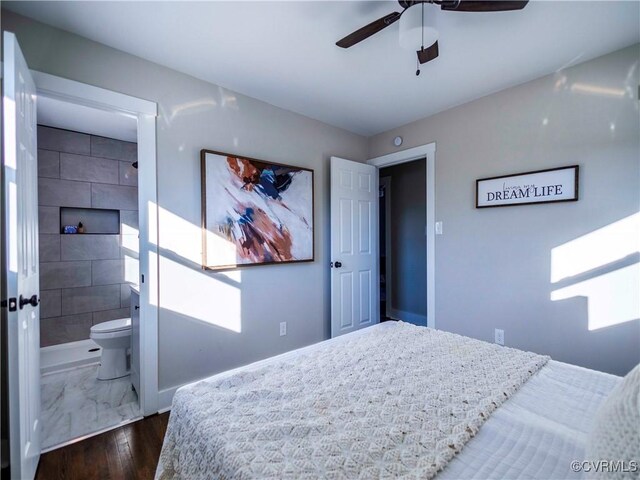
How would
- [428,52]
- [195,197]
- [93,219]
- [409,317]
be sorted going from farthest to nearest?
[409,317]
[93,219]
[195,197]
[428,52]

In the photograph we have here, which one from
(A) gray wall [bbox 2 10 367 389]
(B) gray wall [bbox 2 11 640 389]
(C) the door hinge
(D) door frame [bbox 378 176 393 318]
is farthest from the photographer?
(D) door frame [bbox 378 176 393 318]

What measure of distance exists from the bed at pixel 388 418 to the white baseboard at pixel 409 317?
2711 millimetres

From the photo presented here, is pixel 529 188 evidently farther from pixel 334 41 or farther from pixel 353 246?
pixel 334 41

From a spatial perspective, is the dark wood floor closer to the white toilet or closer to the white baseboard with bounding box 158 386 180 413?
the white baseboard with bounding box 158 386 180 413

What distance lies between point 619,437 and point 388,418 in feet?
1.85

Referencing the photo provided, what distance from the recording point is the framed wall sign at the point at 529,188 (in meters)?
2.20

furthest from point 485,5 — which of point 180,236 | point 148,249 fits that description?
point 148,249

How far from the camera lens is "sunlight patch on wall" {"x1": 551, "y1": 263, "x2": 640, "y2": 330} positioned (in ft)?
6.37

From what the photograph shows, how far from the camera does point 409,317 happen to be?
14.1ft

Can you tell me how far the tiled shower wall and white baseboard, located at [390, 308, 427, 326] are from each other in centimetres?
356

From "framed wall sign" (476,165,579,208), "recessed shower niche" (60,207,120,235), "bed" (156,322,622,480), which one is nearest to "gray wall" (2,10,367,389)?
"bed" (156,322,622,480)

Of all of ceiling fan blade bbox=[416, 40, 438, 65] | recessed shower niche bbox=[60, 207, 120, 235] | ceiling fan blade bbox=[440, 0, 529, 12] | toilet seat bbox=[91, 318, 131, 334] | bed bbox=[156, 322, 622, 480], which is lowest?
toilet seat bbox=[91, 318, 131, 334]

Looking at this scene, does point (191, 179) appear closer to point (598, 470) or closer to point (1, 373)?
point (1, 373)

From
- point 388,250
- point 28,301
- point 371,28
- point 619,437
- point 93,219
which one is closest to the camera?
point 619,437
